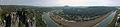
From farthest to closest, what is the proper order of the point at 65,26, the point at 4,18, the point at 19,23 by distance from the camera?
the point at 65,26 < the point at 19,23 < the point at 4,18

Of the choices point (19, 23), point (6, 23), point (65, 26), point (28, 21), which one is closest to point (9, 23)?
point (6, 23)

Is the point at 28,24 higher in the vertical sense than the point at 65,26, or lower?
higher

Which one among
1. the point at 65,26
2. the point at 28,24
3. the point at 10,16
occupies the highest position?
the point at 10,16

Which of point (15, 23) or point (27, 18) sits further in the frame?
point (27, 18)

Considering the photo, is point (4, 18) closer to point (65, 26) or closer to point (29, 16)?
point (29, 16)

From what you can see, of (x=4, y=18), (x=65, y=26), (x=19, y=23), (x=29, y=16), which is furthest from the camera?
(x=65, y=26)

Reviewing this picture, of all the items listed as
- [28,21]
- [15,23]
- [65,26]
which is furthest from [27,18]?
[65,26]
